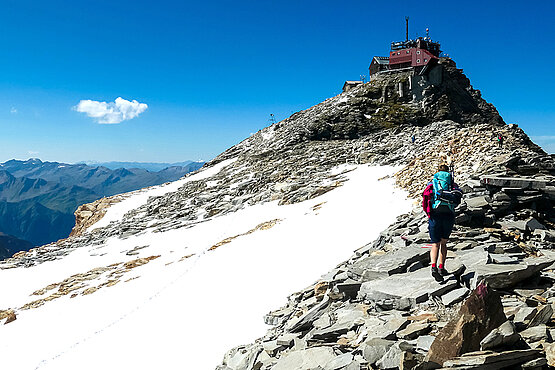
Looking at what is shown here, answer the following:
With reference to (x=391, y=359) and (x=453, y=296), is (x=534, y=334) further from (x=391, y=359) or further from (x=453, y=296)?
(x=391, y=359)

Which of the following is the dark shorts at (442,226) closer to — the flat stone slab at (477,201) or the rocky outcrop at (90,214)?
the flat stone slab at (477,201)

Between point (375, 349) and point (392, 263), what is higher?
point (392, 263)

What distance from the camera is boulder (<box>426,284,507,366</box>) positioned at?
5559mm

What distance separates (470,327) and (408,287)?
10.2 feet

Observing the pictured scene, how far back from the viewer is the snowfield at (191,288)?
40.2 feet

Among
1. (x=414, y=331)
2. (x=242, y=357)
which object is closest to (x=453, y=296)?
(x=414, y=331)

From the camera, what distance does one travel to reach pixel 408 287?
882 centimetres

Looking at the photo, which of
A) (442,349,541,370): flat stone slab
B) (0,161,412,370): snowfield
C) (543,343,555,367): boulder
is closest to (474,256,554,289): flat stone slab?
(543,343,555,367): boulder

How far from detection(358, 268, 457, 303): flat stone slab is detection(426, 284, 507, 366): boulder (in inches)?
87.6

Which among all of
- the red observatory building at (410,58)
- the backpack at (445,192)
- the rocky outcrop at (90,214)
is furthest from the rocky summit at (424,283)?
the red observatory building at (410,58)

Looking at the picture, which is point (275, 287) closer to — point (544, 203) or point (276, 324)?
point (276, 324)

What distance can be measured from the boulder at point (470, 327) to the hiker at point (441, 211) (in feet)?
9.36

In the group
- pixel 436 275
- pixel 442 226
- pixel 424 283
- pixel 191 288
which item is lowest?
pixel 191 288

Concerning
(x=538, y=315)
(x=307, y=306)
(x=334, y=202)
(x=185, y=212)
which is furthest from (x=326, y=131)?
(x=538, y=315)
